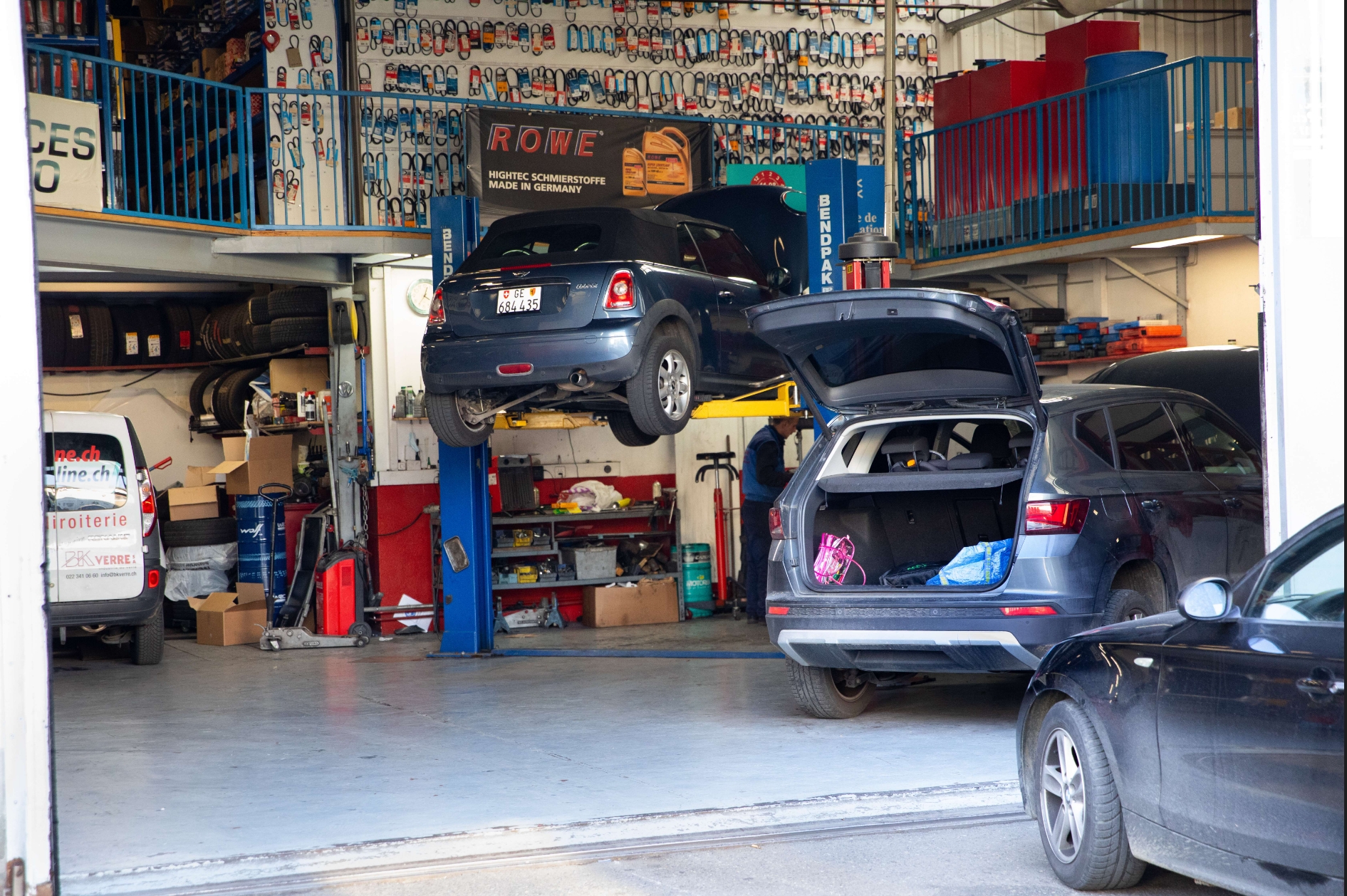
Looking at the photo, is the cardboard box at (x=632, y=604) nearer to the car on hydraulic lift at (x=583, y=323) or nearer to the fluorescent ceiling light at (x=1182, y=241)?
the car on hydraulic lift at (x=583, y=323)

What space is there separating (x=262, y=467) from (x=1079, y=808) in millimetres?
10109

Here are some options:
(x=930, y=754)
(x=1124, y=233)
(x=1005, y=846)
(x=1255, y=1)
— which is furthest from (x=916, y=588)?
(x=1124, y=233)

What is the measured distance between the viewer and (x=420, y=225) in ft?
38.8

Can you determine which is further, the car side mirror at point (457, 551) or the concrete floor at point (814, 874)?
the car side mirror at point (457, 551)

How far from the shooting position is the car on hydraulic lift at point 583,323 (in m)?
7.78

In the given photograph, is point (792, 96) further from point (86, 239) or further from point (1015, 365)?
point (1015, 365)

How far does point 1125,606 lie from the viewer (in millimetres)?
6094

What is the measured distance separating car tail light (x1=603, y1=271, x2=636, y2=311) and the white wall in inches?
152

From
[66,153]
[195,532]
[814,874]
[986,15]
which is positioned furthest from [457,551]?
[986,15]

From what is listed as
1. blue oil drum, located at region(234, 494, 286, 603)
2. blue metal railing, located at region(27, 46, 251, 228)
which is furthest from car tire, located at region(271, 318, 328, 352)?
blue oil drum, located at region(234, 494, 286, 603)

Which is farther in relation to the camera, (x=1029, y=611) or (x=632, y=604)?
(x=632, y=604)

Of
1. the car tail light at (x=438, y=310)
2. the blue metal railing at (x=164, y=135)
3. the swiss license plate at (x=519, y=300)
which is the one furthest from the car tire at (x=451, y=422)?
the blue metal railing at (x=164, y=135)

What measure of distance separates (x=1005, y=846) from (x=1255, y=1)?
3139mm

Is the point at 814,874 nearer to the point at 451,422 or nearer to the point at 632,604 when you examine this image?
the point at 451,422
